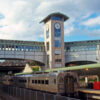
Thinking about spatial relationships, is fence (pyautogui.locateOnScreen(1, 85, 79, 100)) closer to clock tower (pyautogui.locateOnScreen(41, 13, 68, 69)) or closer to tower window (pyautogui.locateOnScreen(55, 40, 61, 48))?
clock tower (pyautogui.locateOnScreen(41, 13, 68, 69))

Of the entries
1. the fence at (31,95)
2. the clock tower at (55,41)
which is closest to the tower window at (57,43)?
the clock tower at (55,41)

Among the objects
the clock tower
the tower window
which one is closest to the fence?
the clock tower

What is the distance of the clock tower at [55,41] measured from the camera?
6800cm

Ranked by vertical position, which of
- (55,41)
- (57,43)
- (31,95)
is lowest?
(31,95)

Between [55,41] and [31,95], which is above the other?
[55,41]

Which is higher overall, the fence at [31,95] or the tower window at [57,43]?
the tower window at [57,43]

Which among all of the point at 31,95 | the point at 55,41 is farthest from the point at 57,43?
the point at 31,95

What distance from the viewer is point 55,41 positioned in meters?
68.9

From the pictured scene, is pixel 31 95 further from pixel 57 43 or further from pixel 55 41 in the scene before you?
pixel 57 43

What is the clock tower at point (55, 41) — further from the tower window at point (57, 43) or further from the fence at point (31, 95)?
the fence at point (31, 95)

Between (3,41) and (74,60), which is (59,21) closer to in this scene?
(74,60)

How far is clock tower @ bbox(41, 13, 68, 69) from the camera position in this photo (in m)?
68.0

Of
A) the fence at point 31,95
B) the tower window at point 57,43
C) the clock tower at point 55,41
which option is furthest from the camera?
the tower window at point 57,43

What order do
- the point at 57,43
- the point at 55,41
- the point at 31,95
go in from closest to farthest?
1. the point at 31,95
2. the point at 55,41
3. the point at 57,43
